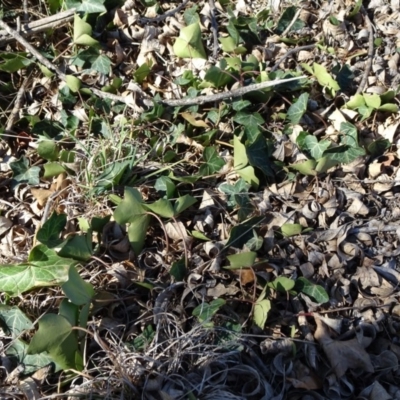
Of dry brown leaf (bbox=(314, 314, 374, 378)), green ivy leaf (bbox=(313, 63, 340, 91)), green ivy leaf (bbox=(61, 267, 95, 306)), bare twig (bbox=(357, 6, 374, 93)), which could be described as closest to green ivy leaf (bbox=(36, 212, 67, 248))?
green ivy leaf (bbox=(61, 267, 95, 306))

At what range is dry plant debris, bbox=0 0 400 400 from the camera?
1580mm

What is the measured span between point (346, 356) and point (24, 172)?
1.20 metres

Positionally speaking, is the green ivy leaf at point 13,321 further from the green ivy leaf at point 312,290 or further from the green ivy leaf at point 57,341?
the green ivy leaf at point 312,290

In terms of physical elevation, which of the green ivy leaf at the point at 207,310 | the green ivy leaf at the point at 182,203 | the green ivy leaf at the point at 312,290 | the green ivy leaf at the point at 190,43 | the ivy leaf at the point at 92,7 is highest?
the ivy leaf at the point at 92,7

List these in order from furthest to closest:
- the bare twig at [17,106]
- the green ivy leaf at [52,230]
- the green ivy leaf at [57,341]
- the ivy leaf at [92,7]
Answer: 1. the ivy leaf at [92,7]
2. the bare twig at [17,106]
3. the green ivy leaf at [52,230]
4. the green ivy leaf at [57,341]

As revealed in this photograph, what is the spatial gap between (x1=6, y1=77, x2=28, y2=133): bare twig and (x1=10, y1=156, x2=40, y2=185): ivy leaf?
17 cm

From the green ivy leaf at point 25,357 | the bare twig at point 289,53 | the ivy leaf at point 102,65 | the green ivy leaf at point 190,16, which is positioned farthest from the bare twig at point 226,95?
the green ivy leaf at point 25,357

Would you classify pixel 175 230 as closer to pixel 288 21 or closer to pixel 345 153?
pixel 345 153

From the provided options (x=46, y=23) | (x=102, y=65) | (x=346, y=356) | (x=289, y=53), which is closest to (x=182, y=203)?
(x=346, y=356)

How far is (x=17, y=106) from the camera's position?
2141 millimetres

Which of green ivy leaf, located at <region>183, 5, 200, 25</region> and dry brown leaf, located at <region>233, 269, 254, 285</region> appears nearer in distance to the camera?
dry brown leaf, located at <region>233, 269, 254, 285</region>

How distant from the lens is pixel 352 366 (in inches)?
62.4

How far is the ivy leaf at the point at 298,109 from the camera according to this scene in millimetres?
2031

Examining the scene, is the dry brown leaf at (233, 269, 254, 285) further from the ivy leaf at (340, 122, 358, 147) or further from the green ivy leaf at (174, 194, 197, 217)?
the ivy leaf at (340, 122, 358, 147)
